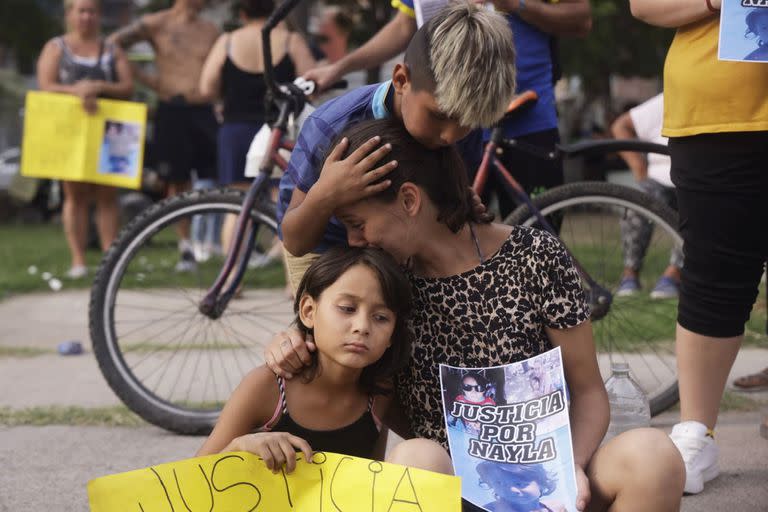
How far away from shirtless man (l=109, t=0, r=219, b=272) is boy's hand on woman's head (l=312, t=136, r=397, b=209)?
4.97 metres

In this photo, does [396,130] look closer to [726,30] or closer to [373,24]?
[726,30]

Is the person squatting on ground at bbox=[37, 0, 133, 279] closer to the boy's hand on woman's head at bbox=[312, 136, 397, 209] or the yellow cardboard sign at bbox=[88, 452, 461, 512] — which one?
the boy's hand on woman's head at bbox=[312, 136, 397, 209]

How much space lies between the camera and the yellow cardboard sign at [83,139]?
21.6 ft

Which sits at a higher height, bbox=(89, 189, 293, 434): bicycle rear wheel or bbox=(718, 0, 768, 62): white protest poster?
A: bbox=(718, 0, 768, 62): white protest poster

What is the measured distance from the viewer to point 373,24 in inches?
449

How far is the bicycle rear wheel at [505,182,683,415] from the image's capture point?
396cm

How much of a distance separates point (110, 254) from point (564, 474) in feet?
7.00

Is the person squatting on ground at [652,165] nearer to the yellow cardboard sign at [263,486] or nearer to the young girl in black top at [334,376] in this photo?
the young girl in black top at [334,376]

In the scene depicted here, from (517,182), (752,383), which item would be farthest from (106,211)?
(752,383)

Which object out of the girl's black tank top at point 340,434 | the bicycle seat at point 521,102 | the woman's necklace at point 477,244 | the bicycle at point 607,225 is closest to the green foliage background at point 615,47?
the bicycle at point 607,225

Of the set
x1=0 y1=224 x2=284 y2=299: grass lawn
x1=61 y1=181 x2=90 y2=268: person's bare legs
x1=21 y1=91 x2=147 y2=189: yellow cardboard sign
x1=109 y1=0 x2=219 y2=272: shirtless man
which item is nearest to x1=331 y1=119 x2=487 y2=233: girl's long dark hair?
x1=0 y1=224 x2=284 y2=299: grass lawn

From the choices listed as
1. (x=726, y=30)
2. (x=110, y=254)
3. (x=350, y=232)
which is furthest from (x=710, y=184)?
(x=110, y=254)

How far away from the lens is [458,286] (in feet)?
8.25

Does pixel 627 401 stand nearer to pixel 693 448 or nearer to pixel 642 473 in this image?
pixel 693 448
